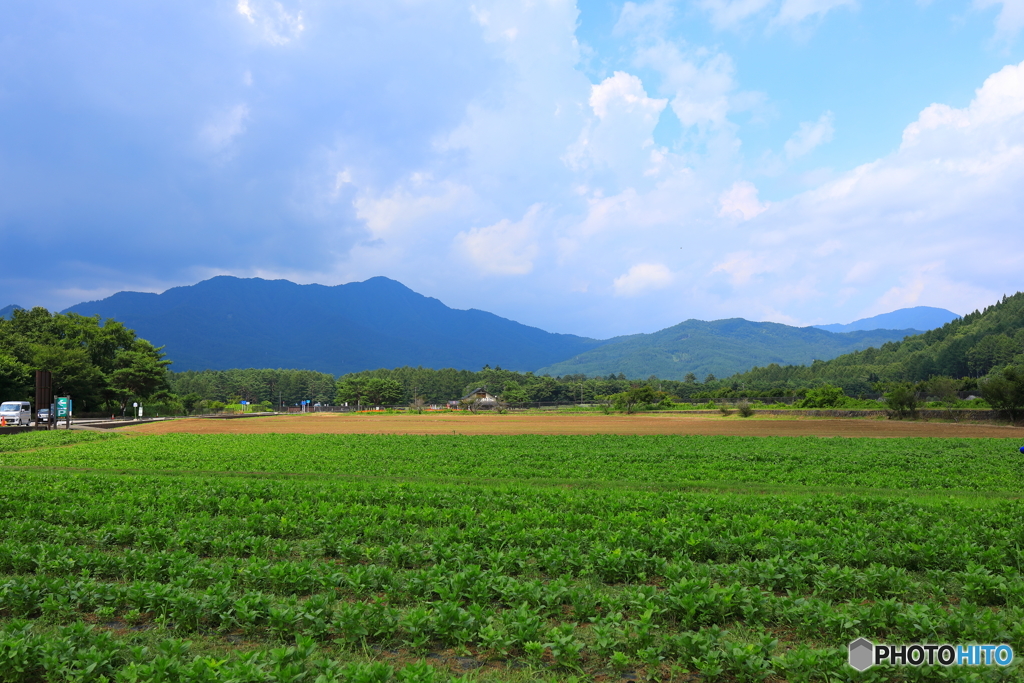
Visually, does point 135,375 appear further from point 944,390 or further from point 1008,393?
point 944,390

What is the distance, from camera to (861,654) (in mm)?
6039

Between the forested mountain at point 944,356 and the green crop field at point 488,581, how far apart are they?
118 meters

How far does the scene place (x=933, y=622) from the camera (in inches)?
256

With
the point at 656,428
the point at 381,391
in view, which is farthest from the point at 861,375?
the point at 381,391

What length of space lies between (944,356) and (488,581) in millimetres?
177633

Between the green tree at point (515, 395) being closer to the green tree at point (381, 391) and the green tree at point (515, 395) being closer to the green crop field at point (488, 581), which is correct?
the green tree at point (381, 391)

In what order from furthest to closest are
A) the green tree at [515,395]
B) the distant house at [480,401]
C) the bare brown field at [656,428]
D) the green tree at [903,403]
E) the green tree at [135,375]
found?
the distant house at [480,401] → the green tree at [515,395] → the green tree at [135,375] → the green tree at [903,403] → the bare brown field at [656,428]

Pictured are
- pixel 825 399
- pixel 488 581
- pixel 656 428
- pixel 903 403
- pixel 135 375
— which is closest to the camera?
pixel 488 581

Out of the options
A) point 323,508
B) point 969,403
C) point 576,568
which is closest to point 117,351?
point 323,508

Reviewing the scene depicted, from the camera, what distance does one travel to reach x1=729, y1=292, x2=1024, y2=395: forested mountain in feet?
435

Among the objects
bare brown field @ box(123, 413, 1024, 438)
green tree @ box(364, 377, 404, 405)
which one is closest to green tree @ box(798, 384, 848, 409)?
bare brown field @ box(123, 413, 1024, 438)

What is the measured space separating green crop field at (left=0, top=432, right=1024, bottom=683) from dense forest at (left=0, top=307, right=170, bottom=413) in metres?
58.9

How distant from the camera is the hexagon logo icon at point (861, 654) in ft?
19.1

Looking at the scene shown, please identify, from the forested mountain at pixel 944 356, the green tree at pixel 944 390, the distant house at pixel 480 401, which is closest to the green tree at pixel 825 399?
the green tree at pixel 944 390
